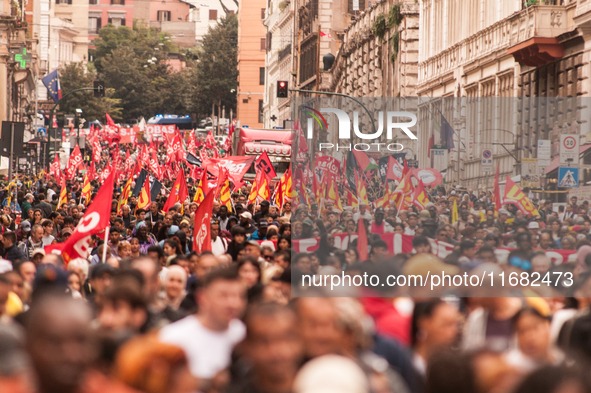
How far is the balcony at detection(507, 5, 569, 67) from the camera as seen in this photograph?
88.8 ft

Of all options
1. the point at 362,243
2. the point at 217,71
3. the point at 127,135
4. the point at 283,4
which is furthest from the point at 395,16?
the point at 217,71

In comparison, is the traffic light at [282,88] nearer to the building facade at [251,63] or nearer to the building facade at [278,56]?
the building facade at [278,56]

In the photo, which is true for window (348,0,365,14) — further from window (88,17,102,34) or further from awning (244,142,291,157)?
window (88,17,102,34)

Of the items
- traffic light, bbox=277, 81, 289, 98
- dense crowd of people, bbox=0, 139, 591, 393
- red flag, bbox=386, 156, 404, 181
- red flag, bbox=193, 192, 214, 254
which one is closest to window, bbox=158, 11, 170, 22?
traffic light, bbox=277, 81, 289, 98

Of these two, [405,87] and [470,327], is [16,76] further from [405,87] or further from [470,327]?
[470,327]

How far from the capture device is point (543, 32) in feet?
89.9

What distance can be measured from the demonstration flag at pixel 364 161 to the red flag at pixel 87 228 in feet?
53.2

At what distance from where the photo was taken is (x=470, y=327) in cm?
637

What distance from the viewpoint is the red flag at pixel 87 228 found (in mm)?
10539

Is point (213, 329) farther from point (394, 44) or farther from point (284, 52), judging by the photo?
point (284, 52)

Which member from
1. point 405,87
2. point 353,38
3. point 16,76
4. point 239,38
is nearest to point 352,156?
point 405,87

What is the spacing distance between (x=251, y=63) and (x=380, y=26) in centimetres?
6991

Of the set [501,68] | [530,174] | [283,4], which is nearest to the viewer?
[530,174]

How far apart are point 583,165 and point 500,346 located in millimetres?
18552
